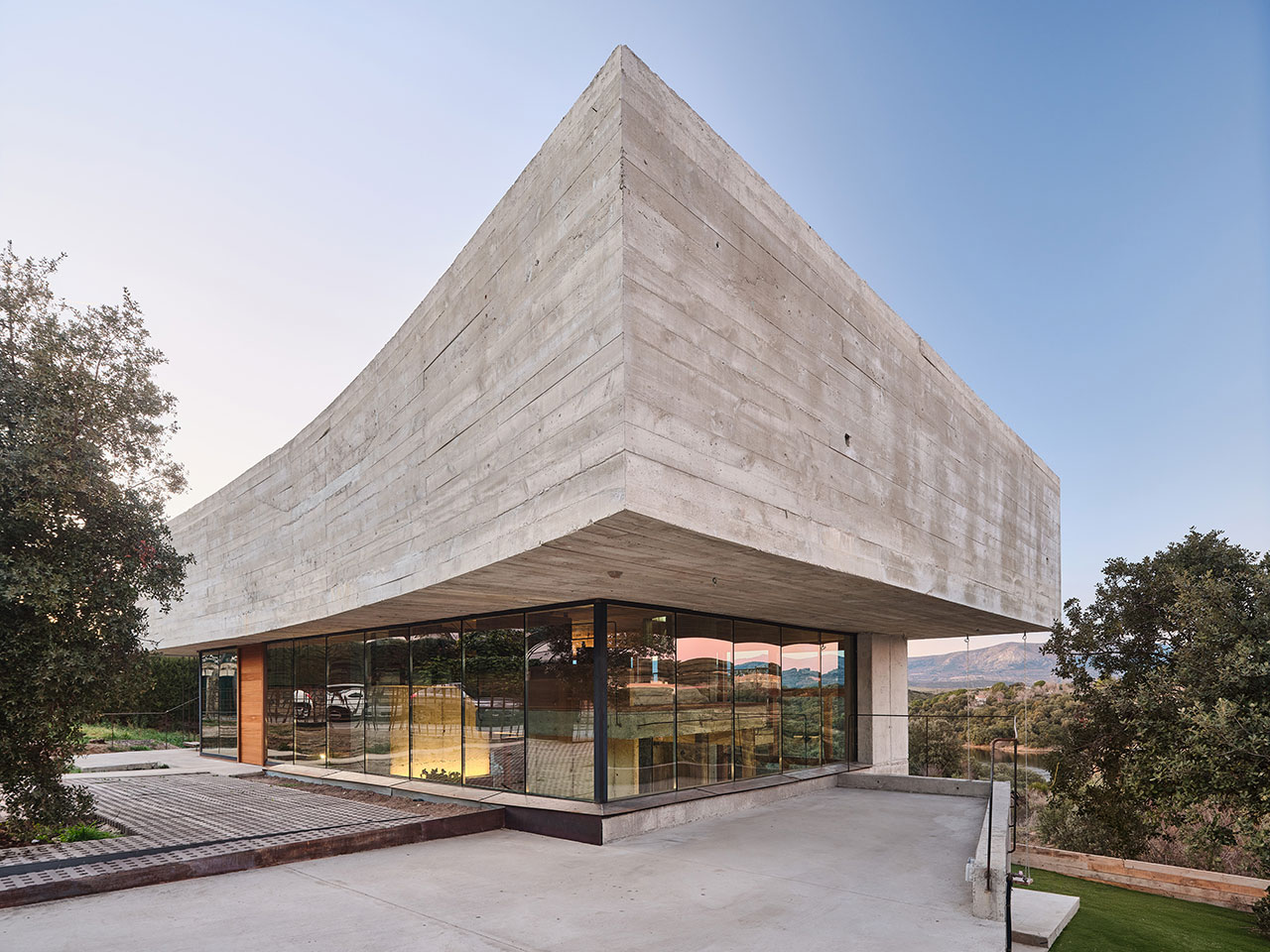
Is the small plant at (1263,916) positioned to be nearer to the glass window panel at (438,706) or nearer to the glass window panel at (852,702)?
the glass window panel at (852,702)

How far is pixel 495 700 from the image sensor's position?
36.2ft

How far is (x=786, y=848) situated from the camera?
8.89 metres

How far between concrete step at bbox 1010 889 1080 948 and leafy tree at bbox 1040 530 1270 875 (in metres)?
2.61

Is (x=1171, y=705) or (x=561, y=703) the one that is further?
(x=1171, y=705)

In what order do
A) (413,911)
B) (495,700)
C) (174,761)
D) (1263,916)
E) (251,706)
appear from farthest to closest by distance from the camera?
1. (174,761)
2. (251,706)
3. (495,700)
4. (1263,916)
5. (413,911)

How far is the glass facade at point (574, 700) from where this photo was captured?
10.0 metres

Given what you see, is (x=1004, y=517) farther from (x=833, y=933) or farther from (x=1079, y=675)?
(x=833, y=933)

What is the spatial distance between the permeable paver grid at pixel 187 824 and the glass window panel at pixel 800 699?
7.35m

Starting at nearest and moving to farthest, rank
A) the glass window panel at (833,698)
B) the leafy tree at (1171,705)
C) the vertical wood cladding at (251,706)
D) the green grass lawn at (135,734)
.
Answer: the leafy tree at (1171,705) → the glass window panel at (833,698) → the vertical wood cladding at (251,706) → the green grass lawn at (135,734)

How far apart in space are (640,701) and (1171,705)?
844 centimetres

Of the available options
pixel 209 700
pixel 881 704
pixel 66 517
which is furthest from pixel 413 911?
pixel 209 700

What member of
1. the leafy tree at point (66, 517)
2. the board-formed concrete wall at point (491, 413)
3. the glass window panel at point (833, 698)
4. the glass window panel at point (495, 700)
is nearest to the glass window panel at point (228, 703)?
the board-formed concrete wall at point (491, 413)

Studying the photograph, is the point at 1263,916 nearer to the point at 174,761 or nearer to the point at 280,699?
the point at 280,699

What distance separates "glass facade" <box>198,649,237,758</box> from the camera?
19.3 m
